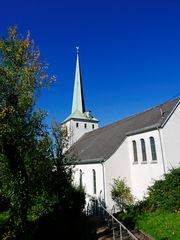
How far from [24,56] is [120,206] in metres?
15.9

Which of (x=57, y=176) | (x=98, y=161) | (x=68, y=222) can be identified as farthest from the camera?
(x=98, y=161)

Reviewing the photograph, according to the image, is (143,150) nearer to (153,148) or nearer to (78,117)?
(153,148)

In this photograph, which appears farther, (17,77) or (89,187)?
(89,187)

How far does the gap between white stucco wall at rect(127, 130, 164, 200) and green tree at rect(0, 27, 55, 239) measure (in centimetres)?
1269

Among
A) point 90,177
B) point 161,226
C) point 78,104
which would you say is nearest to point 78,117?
point 78,104

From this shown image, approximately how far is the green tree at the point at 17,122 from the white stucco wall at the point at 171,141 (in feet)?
41.7

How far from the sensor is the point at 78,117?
42.9m

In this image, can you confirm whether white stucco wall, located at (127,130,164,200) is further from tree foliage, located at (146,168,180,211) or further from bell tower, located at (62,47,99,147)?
bell tower, located at (62,47,99,147)

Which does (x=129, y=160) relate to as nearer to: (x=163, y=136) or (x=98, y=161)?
(x=98, y=161)

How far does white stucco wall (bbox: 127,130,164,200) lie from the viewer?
65.1ft

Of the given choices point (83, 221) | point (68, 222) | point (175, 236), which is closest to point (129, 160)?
point (83, 221)

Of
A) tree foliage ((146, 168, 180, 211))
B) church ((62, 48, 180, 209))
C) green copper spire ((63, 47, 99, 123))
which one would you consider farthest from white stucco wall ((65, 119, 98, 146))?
tree foliage ((146, 168, 180, 211))

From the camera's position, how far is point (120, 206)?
2075 centimetres

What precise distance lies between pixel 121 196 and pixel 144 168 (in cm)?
325
